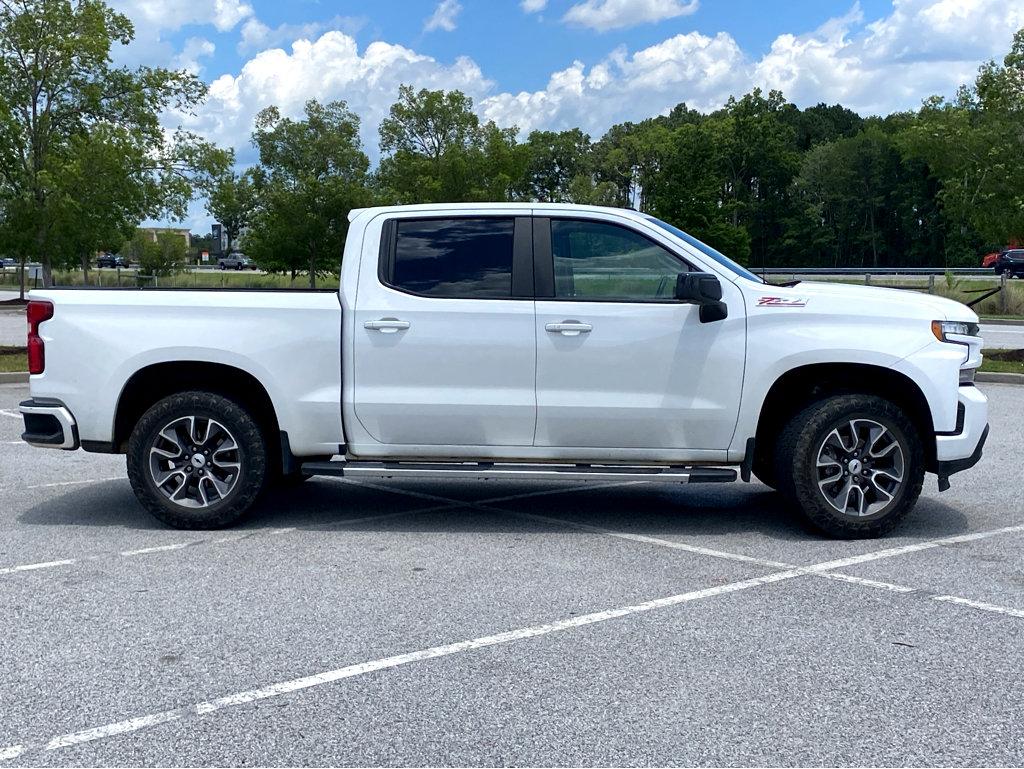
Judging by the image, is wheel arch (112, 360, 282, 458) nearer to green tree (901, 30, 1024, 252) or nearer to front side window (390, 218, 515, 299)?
front side window (390, 218, 515, 299)

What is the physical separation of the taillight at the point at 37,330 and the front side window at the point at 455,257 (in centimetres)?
215

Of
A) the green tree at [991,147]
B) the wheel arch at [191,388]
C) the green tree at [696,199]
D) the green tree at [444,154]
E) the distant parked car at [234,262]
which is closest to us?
the wheel arch at [191,388]

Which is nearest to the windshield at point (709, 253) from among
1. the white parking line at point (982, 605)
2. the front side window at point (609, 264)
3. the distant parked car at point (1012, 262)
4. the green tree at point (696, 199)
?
the front side window at point (609, 264)

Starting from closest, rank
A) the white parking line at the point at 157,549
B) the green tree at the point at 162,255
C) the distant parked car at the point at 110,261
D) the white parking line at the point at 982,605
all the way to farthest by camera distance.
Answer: the white parking line at the point at 982,605 → the white parking line at the point at 157,549 → the green tree at the point at 162,255 → the distant parked car at the point at 110,261

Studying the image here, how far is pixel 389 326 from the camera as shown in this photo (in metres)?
6.64

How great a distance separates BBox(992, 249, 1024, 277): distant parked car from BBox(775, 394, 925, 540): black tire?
48.6 m

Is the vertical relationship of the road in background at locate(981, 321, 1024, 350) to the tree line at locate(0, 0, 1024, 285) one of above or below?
below

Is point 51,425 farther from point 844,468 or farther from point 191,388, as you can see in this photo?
point 844,468

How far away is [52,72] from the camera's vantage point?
62.3 feet

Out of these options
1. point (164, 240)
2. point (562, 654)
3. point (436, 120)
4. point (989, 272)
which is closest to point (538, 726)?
point (562, 654)

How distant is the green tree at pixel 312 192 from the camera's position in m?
44.6

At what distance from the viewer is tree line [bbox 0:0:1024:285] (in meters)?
18.7

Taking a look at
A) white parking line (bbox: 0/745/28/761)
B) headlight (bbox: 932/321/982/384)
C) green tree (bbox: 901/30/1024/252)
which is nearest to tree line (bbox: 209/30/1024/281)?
green tree (bbox: 901/30/1024/252)

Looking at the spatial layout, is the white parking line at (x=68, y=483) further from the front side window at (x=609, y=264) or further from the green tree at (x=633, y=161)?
the green tree at (x=633, y=161)
